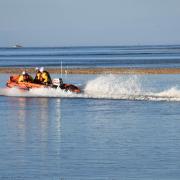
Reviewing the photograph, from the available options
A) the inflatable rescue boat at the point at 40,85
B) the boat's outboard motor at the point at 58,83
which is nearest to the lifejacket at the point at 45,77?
the inflatable rescue boat at the point at 40,85

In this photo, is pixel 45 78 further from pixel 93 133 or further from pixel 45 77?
pixel 93 133

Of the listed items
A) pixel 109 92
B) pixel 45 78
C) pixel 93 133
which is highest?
pixel 45 78

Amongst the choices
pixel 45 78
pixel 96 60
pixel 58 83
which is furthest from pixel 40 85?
pixel 96 60

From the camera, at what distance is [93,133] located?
27062 millimetres

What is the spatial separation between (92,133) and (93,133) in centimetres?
3

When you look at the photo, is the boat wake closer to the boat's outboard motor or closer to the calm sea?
the calm sea

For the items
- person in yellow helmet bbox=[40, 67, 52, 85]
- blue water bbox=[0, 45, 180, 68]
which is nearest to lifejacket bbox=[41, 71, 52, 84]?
person in yellow helmet bbox=[40, 67, 52, 85]

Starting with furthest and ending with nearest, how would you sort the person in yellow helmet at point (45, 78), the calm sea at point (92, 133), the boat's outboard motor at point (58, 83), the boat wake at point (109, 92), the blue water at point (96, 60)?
the blue water at point (96, 60)
the person in yellow helmet at point (45, 78)
the boat's outboard motor at point (58, 83)
the boat wake at point (109, 92)
the calm sea at point (92, 133)

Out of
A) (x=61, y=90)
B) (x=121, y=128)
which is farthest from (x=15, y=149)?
(x=61, y=90)

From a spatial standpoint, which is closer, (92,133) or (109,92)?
(92,133)

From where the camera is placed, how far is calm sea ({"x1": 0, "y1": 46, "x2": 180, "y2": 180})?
20.6 metres

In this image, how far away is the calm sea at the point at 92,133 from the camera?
20641 mm

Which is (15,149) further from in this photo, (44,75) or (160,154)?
(44,75)

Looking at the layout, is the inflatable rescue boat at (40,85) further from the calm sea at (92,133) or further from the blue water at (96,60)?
the blue water at (96,60)
